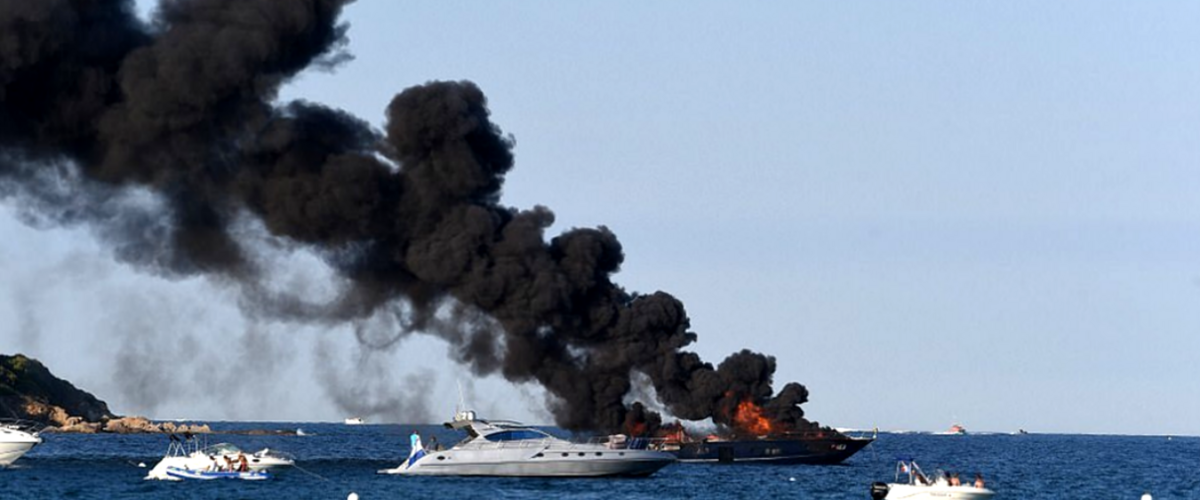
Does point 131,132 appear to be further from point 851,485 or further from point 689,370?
point 851,485

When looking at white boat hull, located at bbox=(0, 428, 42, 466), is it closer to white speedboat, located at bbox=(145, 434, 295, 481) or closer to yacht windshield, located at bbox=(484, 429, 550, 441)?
white speedboat, located at bbox=(145, 434, 295, 481)

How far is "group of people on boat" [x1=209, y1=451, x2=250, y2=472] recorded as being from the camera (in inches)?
4043

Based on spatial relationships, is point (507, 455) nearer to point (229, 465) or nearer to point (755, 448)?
point (229, 465)

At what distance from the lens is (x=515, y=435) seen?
332 feet

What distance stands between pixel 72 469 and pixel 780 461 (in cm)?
4533

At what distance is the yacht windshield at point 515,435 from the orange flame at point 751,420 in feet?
64.5

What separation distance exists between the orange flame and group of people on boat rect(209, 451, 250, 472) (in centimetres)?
3113

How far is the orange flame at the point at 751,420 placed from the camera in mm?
117938

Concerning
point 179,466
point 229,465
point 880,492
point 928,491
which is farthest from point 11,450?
point 928,491

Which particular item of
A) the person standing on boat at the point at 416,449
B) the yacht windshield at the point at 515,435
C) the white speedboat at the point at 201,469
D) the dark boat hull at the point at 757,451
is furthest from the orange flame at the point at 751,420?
the white speedboat at the point at 201,469

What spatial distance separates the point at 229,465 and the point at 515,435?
1620 cm

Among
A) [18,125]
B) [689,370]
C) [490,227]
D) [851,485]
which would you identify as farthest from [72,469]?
[851,485]

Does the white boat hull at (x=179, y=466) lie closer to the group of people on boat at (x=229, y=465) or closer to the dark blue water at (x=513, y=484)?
the group of people on boat at (x=229, y=465)

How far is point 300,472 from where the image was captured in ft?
376
